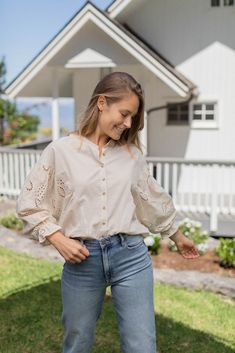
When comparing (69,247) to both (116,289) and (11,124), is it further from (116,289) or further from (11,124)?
(11,124)

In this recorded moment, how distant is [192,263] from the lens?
694cm

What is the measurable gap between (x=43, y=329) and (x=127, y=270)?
96.2 inches

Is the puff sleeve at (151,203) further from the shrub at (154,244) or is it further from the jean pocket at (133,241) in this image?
the shrub at (154,244)

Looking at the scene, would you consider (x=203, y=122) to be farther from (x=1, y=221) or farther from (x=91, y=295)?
(x=91, y=295)

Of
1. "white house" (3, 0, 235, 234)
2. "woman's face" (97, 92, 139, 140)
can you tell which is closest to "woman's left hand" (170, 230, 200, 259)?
"woman's face" (97, 92, 139, 140)

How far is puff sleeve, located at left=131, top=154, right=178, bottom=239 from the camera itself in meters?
2.62

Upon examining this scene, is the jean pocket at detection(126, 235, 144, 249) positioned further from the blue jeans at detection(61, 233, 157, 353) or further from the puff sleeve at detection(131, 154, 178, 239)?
the puff sleeve at detection(131, 154, 178, 239)

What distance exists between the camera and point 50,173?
8.09 feet

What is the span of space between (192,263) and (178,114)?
17.9ft

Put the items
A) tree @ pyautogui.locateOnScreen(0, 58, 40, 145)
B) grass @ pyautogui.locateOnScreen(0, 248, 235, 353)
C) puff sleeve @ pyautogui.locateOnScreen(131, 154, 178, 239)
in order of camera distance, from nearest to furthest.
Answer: puff sleeve @ pyautogui.locateOnScreen(131, 154, 178, 239) → grass @ pyautogui.locateOnScreen(0, 248, 235, 353) → tree @ pyautogui.locateOnScreen(0, 58, 40, 145)

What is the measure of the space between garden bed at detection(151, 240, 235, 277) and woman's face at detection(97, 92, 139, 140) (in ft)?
15.0

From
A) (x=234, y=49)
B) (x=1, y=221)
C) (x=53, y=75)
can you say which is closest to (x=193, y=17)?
(x=234, y=49)

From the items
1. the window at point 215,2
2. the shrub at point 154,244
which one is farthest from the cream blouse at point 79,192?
the window at point 215,2

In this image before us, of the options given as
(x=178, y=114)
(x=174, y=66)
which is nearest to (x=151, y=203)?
(x=178, y=114)
